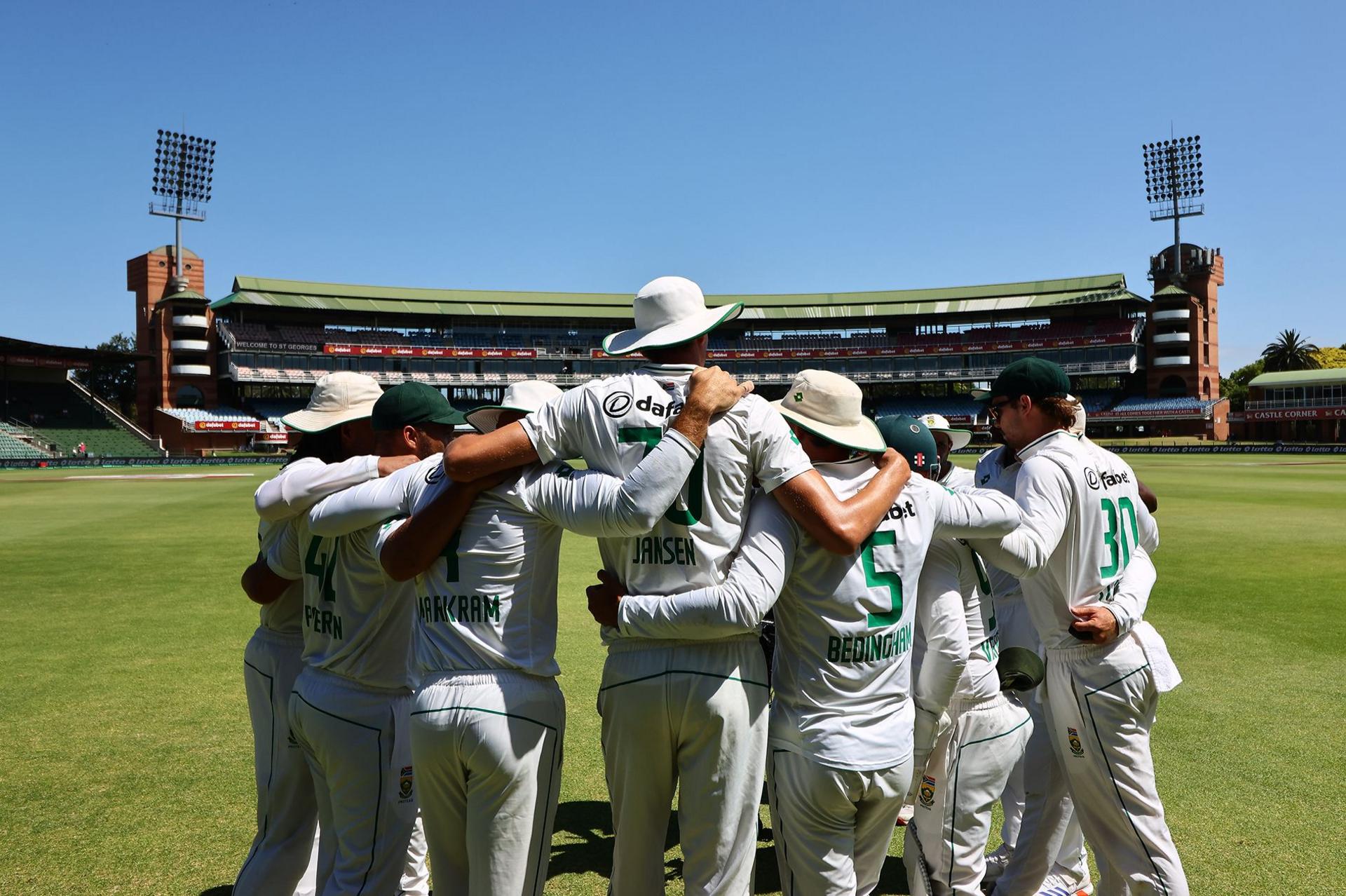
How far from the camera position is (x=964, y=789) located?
3.58m

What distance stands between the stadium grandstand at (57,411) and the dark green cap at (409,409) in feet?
214

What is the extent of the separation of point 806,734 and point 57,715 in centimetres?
658

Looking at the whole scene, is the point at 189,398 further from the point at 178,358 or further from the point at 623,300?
the point at 623,300

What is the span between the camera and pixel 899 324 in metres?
89.2

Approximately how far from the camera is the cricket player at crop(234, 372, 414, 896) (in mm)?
3480

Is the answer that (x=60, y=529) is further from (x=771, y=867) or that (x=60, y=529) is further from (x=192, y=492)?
(x=771, y=867)

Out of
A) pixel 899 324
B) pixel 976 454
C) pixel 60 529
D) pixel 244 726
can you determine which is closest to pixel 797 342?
pixel 899 324

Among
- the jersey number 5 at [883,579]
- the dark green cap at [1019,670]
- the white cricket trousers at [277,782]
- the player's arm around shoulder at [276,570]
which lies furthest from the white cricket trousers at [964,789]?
the player's arm around shoulder at [276,570]

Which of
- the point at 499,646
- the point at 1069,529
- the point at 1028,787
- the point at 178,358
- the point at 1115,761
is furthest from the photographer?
the point at 178,358

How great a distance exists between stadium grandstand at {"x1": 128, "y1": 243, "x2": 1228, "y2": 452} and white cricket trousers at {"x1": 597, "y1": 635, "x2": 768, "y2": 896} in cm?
7595

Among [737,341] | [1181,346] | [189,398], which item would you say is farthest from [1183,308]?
[189,398]

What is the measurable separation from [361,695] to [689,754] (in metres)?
1.30

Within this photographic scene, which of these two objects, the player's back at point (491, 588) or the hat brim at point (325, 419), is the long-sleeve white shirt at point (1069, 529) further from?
the hat brim at point (325, 419)

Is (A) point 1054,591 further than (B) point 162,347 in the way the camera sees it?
No
